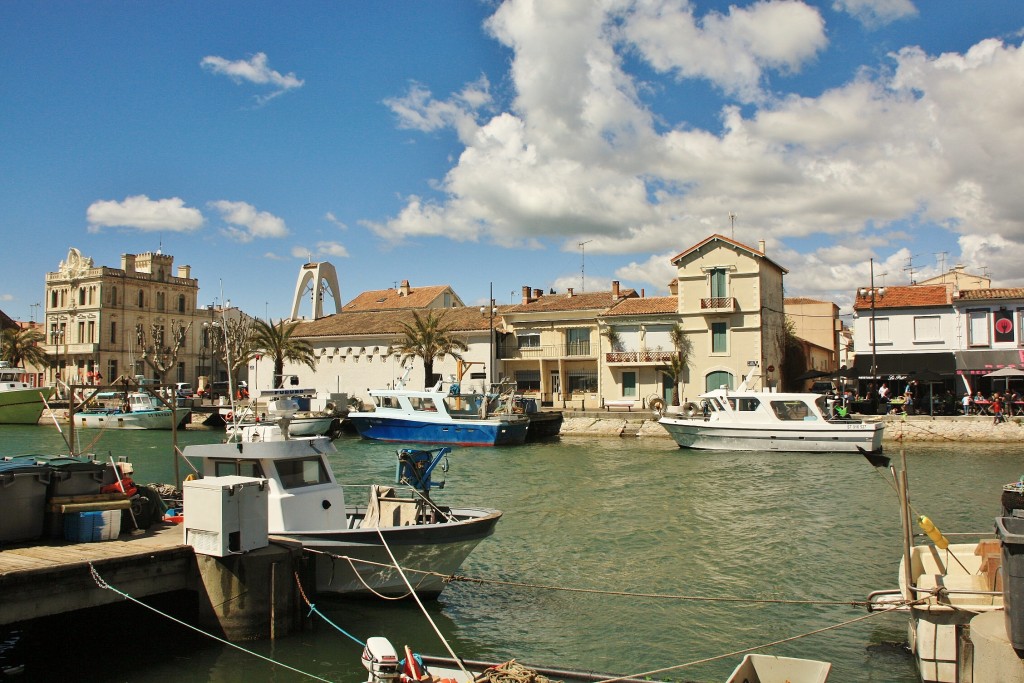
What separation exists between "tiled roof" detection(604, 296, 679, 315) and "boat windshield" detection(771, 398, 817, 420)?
14.0 m

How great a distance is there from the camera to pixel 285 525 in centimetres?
1266

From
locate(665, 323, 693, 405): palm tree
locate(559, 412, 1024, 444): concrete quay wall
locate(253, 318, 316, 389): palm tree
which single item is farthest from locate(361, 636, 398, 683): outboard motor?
locate(253, 318, 316, 389): palm tree

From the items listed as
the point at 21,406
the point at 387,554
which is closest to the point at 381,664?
the point at 387,554

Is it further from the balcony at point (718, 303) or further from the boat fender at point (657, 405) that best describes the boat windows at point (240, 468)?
the balcony at point (718, 303)

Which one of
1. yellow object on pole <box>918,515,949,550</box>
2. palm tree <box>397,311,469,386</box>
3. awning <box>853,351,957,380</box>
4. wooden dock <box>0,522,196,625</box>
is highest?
palm tree <box>397,311,469,386</box>

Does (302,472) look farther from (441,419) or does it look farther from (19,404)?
(19,404)

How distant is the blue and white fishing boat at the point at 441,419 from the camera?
3950cm

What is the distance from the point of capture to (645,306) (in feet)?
165

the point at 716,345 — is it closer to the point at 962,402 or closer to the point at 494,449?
the point at 962,402

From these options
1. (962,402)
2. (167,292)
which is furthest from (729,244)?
(167,292)

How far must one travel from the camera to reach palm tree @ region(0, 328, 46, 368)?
72250 mm

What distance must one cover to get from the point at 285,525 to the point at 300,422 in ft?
98.9

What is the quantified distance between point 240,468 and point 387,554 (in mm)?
2800

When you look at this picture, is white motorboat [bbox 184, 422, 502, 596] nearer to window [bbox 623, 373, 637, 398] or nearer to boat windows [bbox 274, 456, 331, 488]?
boat windows [bbox 274, 456, 331, 488]
